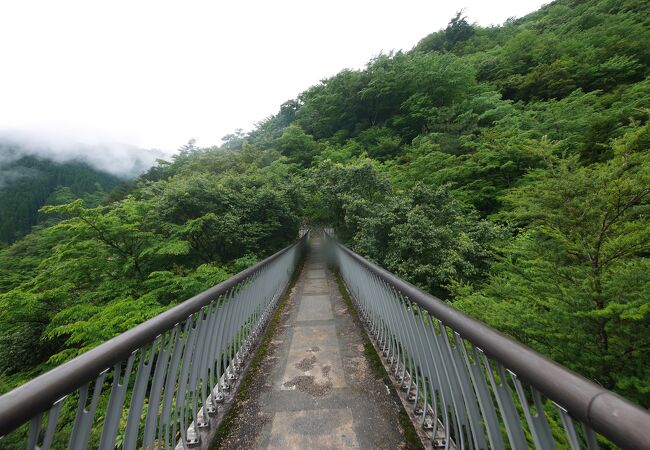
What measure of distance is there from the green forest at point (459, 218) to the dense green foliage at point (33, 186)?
22631 mm

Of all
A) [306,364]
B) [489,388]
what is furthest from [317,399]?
[489,388]

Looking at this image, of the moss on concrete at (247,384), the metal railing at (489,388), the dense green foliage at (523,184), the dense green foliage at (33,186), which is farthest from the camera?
the dense green foliage at (33,186)

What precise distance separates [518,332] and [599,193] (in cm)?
167

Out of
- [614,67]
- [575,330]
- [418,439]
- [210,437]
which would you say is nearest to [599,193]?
[575,330]

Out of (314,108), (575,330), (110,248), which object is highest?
(314,108)

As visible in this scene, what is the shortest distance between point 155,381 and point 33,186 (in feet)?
185

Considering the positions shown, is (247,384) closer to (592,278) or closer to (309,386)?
(309,386)

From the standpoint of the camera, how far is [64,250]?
7.33m

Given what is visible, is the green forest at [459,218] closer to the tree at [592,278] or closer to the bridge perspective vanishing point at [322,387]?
the tree at [592,278]

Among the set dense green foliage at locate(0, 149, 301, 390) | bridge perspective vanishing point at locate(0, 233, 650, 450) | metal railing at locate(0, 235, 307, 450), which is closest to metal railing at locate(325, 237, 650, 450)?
bridge perspective vanishing point at locate(0, 233, 650, 450)

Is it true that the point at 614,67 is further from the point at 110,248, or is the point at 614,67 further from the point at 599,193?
the point at 110,248

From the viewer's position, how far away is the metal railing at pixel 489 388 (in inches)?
22.8

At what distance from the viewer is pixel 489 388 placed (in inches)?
66.8

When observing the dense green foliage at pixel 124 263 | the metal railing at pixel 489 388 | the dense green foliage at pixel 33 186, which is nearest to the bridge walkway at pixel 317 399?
the metal railing at pixel 489 388
